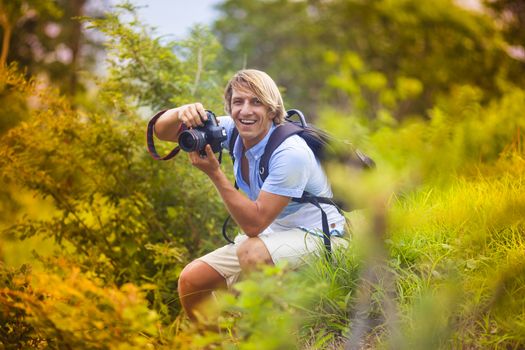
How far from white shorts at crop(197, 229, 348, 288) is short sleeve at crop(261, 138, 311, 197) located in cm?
27

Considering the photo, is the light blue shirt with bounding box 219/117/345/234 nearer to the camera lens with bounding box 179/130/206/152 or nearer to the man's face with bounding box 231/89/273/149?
the man's face with bounding box 231/89/273/149

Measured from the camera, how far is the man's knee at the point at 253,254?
316 centimetres

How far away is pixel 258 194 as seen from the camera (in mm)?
3400

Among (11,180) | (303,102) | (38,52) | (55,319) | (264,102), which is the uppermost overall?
(264,102)

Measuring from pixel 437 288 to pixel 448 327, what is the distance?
0.27 meters

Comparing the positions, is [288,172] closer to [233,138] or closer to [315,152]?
[315,152]

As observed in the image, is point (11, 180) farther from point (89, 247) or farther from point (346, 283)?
point (346, 283)

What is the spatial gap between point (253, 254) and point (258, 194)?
0.37 metres

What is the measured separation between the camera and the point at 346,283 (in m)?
3.21

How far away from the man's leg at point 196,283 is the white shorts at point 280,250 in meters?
0.04

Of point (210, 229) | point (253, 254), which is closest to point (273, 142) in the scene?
point (253, 254)

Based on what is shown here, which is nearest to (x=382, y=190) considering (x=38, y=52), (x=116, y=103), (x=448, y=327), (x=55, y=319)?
(x=448, y=327)

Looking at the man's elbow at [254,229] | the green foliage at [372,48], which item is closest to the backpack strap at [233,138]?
the man's elbow at [254,229]

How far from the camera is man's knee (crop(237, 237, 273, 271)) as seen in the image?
3156mm
